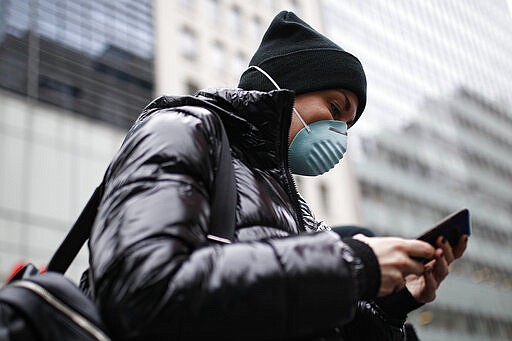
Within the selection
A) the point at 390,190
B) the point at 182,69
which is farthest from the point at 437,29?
the point at 182,69

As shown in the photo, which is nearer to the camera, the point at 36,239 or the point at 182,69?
the point at 36,239

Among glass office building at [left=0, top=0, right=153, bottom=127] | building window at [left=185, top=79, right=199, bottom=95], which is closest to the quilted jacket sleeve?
glass office building at [left=0, top=0, right=153, bottom=127]

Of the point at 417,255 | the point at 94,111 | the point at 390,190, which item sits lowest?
the point at 390,190

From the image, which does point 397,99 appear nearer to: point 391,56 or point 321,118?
point 391,56

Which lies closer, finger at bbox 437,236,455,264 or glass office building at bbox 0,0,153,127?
finger at bbox 437,236,455,264

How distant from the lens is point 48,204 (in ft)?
53.7

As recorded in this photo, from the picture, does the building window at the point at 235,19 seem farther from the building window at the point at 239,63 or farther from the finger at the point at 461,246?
the finger at the point at 461,246

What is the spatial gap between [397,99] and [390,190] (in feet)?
19.4

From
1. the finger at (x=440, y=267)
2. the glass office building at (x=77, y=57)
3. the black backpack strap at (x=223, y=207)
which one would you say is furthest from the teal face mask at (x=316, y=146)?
the glass office building at (x=77, y=57)

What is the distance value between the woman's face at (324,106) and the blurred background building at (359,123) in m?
13.6

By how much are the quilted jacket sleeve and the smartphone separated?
12.5 inches

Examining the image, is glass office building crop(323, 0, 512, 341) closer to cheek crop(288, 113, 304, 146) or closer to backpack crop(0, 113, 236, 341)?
cheek crop(288, 113, 304, 146)

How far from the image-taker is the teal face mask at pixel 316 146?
7.64 feet

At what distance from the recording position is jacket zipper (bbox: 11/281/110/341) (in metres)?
1.22
